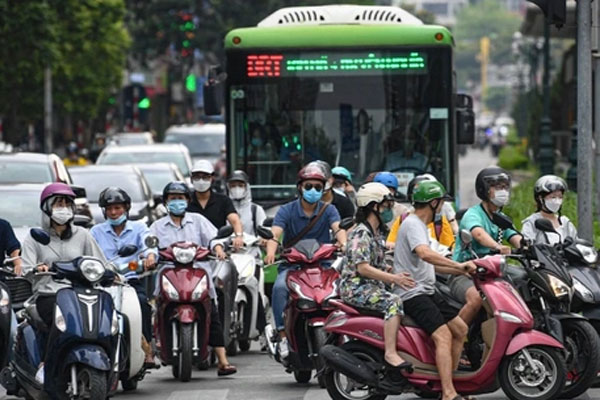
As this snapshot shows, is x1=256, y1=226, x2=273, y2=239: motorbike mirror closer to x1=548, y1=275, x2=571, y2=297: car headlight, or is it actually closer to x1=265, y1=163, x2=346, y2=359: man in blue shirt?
x1=265, y1=163, x2=346, y2=359: man in blue shirt

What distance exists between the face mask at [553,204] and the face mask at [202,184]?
334cm

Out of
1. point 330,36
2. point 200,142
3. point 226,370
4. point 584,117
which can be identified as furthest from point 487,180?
point 200,142

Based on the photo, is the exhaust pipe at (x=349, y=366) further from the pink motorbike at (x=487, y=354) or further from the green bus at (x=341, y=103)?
the green bus at (x=341, y=103)

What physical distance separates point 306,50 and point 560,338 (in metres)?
9.02

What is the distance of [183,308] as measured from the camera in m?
12.8

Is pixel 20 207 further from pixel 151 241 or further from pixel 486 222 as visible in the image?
pixel 486 222

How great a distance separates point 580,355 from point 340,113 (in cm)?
845

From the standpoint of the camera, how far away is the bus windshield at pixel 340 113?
62.6 ft

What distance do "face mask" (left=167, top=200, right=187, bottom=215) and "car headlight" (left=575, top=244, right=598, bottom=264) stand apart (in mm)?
3318

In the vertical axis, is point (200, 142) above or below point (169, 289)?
below

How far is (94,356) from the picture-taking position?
1063cm

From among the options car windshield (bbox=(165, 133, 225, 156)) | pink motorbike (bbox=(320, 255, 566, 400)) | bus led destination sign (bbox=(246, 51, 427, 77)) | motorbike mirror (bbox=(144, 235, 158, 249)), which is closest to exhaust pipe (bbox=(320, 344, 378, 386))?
pink motorbike (bbox=(320, 255, 566, 400))

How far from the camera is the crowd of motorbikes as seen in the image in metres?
10.8

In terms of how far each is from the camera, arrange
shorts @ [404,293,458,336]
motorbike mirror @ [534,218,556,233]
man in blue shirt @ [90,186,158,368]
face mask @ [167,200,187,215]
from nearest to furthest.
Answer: shorts @ [404,293,458,336], motorbike mirror @ [534,218,556,233], man in blue shirt @ [90,186,158,368], face mask @ [167,200,187,215]
